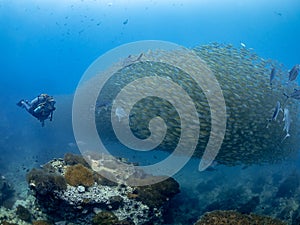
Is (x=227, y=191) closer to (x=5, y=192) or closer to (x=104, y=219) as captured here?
(x=104, y=219)

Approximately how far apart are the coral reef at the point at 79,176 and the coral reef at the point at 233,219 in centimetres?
332

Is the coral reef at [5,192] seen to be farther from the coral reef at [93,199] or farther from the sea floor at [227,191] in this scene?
the coral reef at [93,199]

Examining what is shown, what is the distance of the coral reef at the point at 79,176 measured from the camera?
29.7 feet

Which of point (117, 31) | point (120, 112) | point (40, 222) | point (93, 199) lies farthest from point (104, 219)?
point (117, 31)

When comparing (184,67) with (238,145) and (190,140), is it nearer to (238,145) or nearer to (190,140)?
(190,140)

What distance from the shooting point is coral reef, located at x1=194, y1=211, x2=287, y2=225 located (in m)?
7.88

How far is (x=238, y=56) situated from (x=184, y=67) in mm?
2185

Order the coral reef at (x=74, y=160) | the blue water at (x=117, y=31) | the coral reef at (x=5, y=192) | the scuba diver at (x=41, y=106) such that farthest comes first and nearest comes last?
the blue water at (x=117, y=31) → the coral reef at (x=5, y=192) → the coral reef at (x=74, y=160) → the scuba diver at (x=41, y=106)

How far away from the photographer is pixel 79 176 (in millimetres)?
9211

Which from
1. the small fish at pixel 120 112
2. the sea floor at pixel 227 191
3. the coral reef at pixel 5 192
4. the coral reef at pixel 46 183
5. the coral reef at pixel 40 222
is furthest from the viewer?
the small fish at pixel 120 112

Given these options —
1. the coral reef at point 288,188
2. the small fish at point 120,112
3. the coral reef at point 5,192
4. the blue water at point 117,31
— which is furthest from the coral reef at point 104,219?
the blue water at point 117,31

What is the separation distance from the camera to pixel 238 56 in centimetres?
1259

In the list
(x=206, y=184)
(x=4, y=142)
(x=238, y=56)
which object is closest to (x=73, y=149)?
(x=4, y=142)

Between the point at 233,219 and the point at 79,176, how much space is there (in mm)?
4389
